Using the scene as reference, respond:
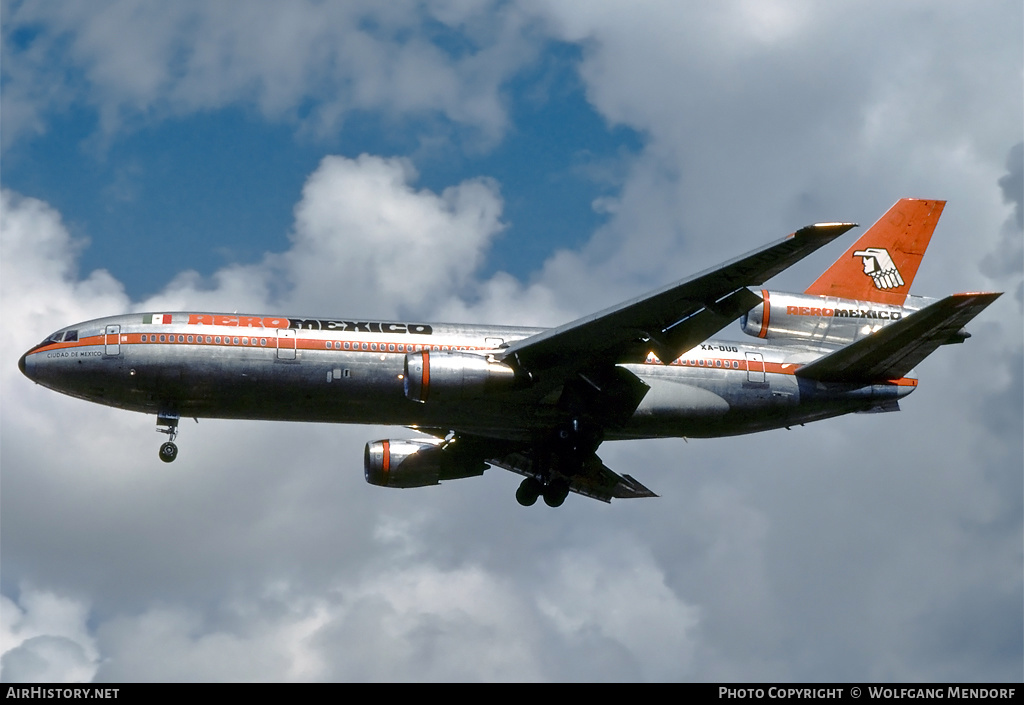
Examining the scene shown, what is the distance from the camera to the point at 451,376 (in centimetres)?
4075

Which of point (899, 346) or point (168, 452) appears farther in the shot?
point (899, 346)

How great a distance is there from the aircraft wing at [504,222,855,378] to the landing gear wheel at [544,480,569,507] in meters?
6.44

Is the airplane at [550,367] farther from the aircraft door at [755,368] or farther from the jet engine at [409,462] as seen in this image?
the jet engine at [409,462]

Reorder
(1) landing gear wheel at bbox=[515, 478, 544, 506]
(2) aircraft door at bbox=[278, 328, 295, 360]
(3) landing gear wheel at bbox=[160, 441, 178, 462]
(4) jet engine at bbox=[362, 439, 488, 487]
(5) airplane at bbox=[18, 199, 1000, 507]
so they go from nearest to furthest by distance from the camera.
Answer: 1. (5) airplane at bbox=[18, 199, 1000, 507]
2. (2) aircraft door at bbox=[278, 328, 295, 360]
3. (3) landing gear wheel at bbox=[160, 441, 178, 462]
4. (1) landing gear wheel at bbox=[515, 478, 544, 506]
5. (4) jet engine at bbox=[362, 439, 488, 487]

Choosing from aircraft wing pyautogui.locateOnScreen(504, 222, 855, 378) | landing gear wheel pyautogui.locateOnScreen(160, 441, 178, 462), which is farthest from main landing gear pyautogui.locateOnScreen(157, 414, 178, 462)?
aircraft wing pyautogui.locateOnScreen(504, 222, 855, 378)

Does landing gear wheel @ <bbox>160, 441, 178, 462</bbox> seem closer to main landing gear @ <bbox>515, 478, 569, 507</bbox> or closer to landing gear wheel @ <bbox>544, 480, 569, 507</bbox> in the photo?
main landing gear @ <bbox>515, 478, 569, 507</bbox>

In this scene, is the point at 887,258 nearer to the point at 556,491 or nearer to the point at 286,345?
the point at 556,491

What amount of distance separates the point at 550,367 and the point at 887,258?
Result: 15300 mm

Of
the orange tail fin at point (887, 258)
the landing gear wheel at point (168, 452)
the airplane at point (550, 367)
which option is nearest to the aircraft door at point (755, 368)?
the airplane at point (550, 367)

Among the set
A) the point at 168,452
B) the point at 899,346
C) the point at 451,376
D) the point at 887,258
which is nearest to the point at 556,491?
the point at 451,376

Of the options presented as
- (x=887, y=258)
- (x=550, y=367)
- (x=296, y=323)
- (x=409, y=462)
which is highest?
(x=887, y=258)

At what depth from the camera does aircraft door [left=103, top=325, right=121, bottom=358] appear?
4278 centimetres

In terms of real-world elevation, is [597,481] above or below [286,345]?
below
